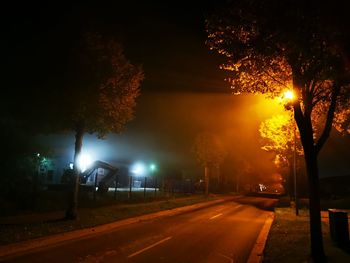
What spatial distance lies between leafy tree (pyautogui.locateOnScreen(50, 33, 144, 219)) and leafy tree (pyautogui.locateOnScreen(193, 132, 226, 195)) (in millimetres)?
30569

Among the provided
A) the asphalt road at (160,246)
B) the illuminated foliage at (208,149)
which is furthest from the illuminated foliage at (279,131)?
the illuminated foliage at (208,149)

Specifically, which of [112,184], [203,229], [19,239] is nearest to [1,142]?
[19,239]

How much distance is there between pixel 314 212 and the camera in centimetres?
1053

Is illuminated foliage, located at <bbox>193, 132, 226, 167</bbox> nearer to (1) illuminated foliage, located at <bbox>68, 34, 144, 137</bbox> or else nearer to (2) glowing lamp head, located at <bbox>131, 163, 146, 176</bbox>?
(2) glowing lamp head, located at <bbox>131, 163, 146, 176</bbox>

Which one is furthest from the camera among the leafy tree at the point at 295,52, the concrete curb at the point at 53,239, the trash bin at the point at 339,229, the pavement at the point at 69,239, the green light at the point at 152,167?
the green light at the point at 152,167

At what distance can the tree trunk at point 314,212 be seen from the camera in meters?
10.2

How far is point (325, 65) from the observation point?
9.98 m

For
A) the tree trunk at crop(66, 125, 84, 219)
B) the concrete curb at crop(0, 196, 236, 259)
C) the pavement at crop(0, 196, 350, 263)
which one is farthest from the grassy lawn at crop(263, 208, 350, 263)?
the tree trunk at crop(66, 125, 84, 219)

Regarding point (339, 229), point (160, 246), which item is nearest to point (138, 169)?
point (160, 246)

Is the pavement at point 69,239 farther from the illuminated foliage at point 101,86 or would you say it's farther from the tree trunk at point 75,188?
the illuminated foliage at point 101,86

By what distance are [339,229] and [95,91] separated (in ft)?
37.0

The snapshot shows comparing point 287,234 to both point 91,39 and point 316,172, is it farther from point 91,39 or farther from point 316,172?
point 91,39

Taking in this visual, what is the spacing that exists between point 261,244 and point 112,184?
39.2m

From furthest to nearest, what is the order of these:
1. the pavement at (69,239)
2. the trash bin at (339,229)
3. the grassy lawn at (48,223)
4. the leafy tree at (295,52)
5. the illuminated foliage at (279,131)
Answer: the illuminated foliage at (279,131) → the grassy lawn at (48,223) → the trash bin at (339,229) → the pavement at (69,239) → the leafy tree at (295,52)
